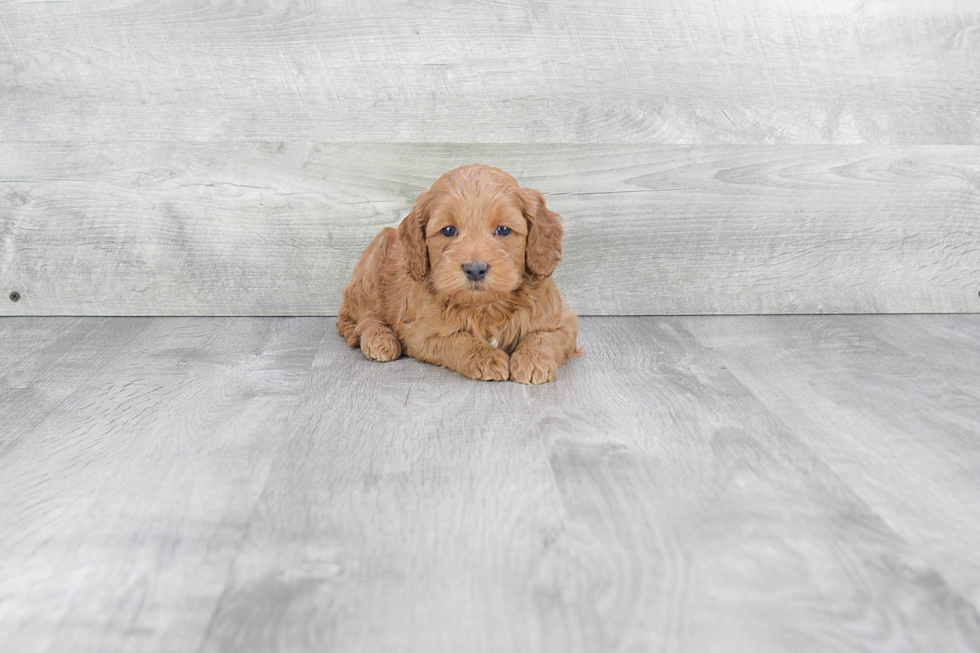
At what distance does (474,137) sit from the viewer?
2.85m

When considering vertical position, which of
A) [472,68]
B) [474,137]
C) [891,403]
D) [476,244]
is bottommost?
[891,403]

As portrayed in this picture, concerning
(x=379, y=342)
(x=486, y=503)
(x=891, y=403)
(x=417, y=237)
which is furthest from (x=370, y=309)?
(x=891, y=403)

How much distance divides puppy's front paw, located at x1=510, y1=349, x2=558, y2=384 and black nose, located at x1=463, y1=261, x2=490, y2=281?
288mm

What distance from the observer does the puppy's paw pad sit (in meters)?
2.46

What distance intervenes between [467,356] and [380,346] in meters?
0.32

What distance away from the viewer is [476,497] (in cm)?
159

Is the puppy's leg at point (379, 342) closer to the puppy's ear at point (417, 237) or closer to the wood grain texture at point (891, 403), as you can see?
the puppy's ear at point (417, 237)

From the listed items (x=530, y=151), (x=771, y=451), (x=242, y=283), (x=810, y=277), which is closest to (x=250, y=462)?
(x=771, y=451)

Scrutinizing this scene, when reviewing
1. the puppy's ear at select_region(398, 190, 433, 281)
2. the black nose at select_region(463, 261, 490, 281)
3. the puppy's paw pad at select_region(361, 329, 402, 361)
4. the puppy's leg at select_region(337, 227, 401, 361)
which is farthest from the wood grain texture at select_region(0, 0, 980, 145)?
the black nose at select_region(463, 261, 490, 281)

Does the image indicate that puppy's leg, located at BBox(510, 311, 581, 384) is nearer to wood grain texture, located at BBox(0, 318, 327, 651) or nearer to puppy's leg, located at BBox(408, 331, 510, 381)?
puppy's leg, located at BBox(408, 331, 510, 381)

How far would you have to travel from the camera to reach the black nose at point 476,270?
212 cm

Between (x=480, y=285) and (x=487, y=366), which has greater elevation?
(x=480, y=285)

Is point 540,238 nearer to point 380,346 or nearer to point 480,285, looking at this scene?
point 480,285

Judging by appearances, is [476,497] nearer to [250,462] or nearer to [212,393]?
[250,462]
